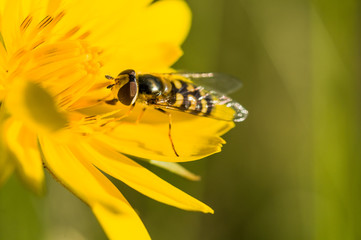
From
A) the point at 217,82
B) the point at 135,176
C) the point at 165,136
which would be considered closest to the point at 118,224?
the point at 135,176

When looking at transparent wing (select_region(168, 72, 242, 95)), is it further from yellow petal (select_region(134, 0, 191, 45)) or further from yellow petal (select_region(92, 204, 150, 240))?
yellow petal (select_region(92, 204, 150, 240))

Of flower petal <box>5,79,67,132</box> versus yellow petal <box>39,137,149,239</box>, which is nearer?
flower petal <box>5,79,67,132</box>

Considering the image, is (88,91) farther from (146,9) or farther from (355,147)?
(355,147)

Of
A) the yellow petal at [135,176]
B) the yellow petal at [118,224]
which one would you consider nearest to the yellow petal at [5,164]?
the yellow petal at [118,224]

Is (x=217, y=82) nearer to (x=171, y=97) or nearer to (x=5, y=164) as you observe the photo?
(x=171, y=97)

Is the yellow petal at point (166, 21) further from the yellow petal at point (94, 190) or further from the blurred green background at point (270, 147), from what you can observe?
the yellow petal at point (94, 190)

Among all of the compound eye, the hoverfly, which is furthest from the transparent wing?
the compound eye

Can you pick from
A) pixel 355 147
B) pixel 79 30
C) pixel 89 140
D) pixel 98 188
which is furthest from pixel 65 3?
pixel 355 147
